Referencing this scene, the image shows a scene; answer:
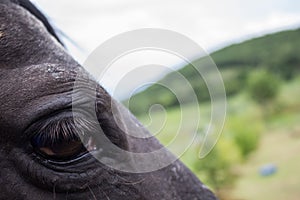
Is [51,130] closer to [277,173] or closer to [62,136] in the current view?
[62,136]

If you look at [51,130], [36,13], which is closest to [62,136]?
[51,130]

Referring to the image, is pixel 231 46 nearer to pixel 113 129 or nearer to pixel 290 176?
pixel 290 176

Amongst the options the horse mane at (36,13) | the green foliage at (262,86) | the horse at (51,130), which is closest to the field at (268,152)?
the green foliage at (262,86)

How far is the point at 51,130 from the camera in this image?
1473 millimetres

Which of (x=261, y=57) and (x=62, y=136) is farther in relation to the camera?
(x=261, y=57)

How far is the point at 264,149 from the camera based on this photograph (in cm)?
3244

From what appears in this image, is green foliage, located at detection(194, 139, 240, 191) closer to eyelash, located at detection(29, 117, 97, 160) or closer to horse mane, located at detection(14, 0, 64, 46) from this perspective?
horse mane, located at detection(14, 0, 64, 46)

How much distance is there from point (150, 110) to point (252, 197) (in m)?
23.7

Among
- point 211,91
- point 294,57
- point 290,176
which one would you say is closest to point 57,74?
point 211,91

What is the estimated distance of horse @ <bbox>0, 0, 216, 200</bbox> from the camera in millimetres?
1469

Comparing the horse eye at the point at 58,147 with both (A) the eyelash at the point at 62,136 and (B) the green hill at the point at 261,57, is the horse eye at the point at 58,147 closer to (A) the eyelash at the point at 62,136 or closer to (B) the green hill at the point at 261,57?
(A) the eyelash at the point at 62,136

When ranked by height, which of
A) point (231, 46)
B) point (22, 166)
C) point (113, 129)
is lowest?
point (231, 46)

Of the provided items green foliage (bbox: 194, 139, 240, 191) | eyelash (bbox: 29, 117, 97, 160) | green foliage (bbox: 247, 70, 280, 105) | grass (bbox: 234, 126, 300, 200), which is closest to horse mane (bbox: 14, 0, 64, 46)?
eyelash (bbox: 29, 117, 97, 160)

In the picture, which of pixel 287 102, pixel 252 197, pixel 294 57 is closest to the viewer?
pixel 252 197
